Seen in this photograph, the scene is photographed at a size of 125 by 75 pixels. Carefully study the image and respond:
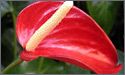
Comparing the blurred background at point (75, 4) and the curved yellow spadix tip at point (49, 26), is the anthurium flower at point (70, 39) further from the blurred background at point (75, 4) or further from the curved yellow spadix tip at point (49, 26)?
the blurred background at point (75, 4)

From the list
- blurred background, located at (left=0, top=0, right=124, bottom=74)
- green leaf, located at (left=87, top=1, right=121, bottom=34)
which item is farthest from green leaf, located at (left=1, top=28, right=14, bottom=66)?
green leaf, located at (left=87, top=1, right=121, bottom=34)

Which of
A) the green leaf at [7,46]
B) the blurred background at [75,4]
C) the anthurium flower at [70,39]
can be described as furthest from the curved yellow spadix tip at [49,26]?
the green leaf at [7,46]

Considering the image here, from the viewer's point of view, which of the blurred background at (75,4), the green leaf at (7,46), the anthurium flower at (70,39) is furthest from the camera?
the green leaf at (7,46)

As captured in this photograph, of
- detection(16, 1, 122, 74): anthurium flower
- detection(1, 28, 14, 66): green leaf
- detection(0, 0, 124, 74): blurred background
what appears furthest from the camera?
detection(1, 28, 14, 66): green leaf

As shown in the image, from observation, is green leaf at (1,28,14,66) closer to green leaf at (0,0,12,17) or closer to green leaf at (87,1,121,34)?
green leaf at (0,0,12,17)

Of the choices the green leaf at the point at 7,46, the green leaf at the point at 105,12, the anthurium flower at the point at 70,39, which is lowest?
the green leaf at the point at 7,46

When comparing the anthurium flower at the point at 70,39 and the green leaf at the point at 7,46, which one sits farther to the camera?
the green leaf at the point at 7,46

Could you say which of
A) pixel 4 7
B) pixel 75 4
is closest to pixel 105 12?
pixel 75 4

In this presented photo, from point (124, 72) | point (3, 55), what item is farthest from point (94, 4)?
point (3, 55)
